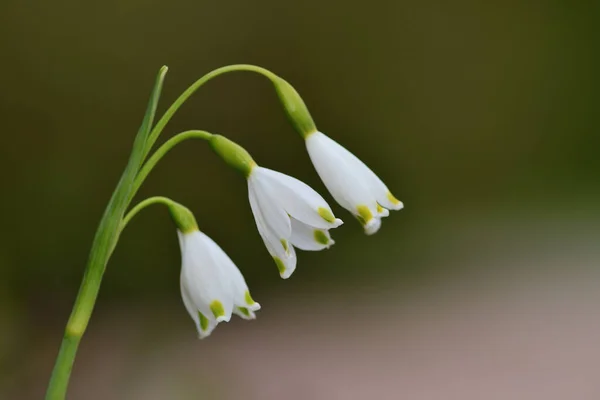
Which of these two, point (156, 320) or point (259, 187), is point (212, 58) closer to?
point (156, 320)

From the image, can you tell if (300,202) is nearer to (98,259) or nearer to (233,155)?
(233,155)

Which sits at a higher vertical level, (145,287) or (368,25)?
(368,25)

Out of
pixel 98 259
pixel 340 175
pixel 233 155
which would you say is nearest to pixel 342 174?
pixel 340 175

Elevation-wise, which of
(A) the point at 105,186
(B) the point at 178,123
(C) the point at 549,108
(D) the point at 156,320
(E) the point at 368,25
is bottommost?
(D) the point at 156,320

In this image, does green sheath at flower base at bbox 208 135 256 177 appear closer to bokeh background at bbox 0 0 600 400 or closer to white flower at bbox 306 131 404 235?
white flower at bbox 306 131 404 235

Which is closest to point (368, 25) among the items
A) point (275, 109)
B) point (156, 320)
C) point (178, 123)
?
point (275, 109)

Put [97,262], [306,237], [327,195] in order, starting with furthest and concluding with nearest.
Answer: [327,195], [306,237], [97,262]
